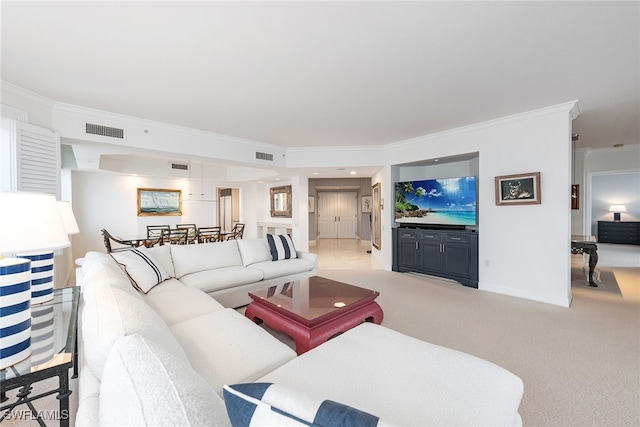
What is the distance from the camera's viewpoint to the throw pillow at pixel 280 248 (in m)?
4.09

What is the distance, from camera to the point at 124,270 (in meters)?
2.50

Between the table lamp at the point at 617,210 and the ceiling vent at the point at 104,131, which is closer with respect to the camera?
the ceiling vent at the point at 104,131

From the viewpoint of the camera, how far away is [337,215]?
10984mm

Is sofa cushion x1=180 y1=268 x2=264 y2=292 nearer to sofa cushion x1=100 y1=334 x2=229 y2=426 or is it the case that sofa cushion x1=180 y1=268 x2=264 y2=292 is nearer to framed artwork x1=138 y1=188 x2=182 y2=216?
sofa cushion x1=100 y1=334 x2=229 y2=426

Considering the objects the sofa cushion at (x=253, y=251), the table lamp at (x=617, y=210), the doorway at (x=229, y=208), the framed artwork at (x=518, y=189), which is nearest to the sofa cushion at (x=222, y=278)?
the sofa cushion at (x=253, y=251)

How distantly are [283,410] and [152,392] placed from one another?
1.15 feet

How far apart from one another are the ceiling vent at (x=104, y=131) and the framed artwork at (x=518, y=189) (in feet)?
17.4

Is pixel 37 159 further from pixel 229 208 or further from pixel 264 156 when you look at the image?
pixel 229 208

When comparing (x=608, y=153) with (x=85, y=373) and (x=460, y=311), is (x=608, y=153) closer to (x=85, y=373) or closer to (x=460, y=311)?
(x=460, y=311)

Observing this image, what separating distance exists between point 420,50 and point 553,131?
2.51 m

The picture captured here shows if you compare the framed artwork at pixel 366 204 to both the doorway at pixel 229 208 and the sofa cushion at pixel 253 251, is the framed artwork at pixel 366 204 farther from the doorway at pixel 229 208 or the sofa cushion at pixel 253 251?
the sofa cushion at pixel 253 251

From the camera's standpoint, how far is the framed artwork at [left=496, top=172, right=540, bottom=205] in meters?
3.64

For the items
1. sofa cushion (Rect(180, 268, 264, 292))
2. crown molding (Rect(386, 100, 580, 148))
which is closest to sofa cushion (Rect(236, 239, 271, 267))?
→ sofa cushion (Rect(180, 268, 264, 292))

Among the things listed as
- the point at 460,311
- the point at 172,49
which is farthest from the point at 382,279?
the point at 172,49
